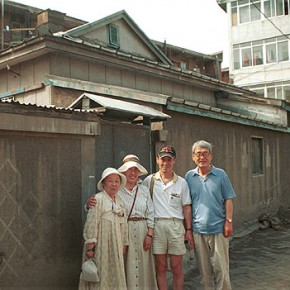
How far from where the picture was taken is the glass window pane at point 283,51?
28078 millimetres

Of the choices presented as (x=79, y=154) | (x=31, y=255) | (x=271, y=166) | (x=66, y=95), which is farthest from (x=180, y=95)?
(x=31, y=255)

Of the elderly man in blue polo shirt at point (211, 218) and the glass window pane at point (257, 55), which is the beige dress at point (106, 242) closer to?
the elderly man in blue polo shirt at point (211, 218)

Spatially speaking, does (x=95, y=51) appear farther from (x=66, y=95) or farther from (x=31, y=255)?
(x=31, y=255)

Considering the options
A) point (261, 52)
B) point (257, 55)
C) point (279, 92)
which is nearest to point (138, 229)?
point (279, 92)

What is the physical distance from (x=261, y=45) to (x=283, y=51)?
1746 mm

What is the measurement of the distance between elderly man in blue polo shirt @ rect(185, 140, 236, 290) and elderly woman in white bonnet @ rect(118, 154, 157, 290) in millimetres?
597

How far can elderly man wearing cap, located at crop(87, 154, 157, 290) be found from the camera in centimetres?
→ 456

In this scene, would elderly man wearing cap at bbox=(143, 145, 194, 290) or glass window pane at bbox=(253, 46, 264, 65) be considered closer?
elderly man wearing cap at bbox=(143, 145, 194, 290)

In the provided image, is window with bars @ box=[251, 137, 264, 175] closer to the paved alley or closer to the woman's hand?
the paved alley

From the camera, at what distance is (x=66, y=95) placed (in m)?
7.64

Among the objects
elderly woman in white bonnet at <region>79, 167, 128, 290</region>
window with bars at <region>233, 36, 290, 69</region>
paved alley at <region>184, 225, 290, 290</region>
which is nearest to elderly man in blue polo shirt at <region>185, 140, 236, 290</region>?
elderly woman in white bonnet at <region>79, 167, 128, 290</region>

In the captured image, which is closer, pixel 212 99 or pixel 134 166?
pixel 134 166

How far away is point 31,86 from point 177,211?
4.67m

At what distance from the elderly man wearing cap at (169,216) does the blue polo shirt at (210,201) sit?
0.10m
